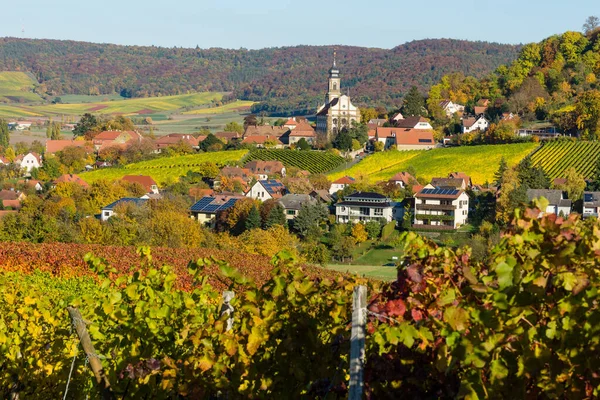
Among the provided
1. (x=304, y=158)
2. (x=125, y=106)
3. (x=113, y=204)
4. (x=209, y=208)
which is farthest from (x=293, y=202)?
(x=125, y=106)

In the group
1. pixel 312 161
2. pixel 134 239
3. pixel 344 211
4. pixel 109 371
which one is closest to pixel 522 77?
pixel 312 161

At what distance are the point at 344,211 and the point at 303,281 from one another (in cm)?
3976

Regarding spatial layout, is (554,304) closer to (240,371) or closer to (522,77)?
(240,371)

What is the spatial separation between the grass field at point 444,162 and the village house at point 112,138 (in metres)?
21.4

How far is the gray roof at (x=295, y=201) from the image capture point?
44250 mm

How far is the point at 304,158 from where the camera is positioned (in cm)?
6359

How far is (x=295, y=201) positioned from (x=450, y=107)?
122ft

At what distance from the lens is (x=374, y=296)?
14.3ft

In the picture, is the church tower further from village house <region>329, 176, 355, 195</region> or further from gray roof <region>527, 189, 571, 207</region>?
gray roof <region>527, 189, 571, 207</region>

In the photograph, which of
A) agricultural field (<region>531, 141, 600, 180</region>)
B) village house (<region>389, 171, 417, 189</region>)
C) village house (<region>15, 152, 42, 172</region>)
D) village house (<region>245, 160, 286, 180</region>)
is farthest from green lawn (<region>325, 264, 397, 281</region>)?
village house (<region>15, 152, 42, 172</region>)

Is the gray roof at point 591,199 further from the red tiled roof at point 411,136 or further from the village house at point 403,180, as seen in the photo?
the red tiled roof at point 411,136

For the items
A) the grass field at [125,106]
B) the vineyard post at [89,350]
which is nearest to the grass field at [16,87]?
the grass field at [125,106]

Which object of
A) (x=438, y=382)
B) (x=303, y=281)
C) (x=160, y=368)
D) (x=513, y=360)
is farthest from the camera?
(x=160, y=368)

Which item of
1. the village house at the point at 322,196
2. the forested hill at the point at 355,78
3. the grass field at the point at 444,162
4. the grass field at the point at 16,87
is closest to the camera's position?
the village house at the point at 322,196
